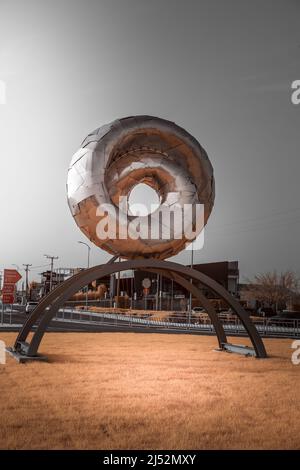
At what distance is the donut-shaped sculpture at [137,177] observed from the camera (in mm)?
8320

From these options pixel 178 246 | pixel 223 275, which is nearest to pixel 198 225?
pixel 178 246

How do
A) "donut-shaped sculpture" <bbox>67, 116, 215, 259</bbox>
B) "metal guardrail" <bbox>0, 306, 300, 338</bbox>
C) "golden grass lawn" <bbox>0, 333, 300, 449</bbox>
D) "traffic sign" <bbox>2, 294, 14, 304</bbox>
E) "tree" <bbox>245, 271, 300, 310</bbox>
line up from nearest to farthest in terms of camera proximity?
"golden grass lawn" <bbox>0, 333, 300, 449</bbox> → "donut-shaped sculpture" <bbox>67, 116, 215, 259</bbox> → "traffic sign" <bbox>2, 294, 14, 304</bbox> → "metal guardrail" <bbox>0, 306, 300, 338</bbox> → "tree" <bbox>245, 271, 300, 310</bbox>

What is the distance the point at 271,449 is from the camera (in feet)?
12.3

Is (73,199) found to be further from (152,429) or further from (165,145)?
(152,429)

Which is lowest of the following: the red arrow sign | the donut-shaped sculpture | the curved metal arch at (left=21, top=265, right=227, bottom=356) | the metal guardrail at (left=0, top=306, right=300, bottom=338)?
the metal guardrail at (left=0, top=306, right=300, bottom=338)

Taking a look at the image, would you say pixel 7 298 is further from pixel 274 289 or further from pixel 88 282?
pixel 274 289

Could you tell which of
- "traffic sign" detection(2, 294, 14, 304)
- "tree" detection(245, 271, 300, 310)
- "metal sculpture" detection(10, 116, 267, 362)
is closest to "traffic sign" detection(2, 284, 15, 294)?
"traffic sign" detection(2, 294, 14, 304)

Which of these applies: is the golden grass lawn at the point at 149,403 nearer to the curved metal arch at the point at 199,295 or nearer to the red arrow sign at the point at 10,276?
the curved metal arch at the point at 199,295

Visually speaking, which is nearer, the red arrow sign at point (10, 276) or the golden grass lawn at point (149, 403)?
the golden grass lawn at point (149, 403)

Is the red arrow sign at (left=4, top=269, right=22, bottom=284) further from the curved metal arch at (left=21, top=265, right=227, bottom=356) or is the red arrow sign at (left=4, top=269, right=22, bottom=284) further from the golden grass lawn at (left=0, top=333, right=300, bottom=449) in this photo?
the curved metal arch at (left=21, top=265, right=227, bottom=356)

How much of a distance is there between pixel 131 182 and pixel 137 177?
0.16 m

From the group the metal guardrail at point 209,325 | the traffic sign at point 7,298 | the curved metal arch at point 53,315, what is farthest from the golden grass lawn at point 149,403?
the metal guardrail at point 209,325

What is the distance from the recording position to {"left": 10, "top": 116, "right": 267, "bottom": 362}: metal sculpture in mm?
8352

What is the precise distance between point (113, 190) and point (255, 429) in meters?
5.42
